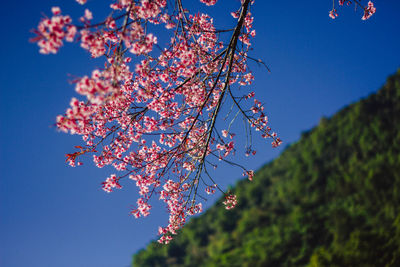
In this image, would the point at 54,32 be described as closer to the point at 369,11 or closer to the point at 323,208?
the point at 369,11

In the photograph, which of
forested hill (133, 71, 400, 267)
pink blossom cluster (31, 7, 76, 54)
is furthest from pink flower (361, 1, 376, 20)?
forested hill (133, 71, 400, 267)

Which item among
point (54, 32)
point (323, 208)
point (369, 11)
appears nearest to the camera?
point (54, 32)

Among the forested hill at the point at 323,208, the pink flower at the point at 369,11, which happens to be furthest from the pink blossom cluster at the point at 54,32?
the forested hill at the point at 323,208

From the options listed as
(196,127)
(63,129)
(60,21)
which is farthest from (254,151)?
(60,21)

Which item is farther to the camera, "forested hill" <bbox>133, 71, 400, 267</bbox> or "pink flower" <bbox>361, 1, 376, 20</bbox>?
"forested hill" <bbox>133, 71, 400, 267</bbox>

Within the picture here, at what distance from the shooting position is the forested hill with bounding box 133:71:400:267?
2561 cm

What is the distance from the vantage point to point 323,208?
155 ft

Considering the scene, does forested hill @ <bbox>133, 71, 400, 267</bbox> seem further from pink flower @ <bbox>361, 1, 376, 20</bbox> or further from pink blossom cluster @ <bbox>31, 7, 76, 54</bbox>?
pink blossom cluster @ <bbox>31, 7, 76, 54</bbox>

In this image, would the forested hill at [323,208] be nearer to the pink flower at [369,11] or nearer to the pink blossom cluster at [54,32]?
the pink flower at [369,11]

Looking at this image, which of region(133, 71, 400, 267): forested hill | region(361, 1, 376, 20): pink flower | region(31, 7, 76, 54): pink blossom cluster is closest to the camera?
region(31, 7, 76, 54): pink blossom cluster

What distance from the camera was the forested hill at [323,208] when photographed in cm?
2561

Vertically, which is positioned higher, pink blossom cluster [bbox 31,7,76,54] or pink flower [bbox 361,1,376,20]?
pink blossom cluster [bbox 31,7,76,54]

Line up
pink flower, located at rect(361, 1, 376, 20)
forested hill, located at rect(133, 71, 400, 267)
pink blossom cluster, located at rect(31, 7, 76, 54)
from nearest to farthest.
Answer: pink blossom cluster, located at rect(31, 7, 76, 54) < pink flower, located at rect(361, 1, 376, 20) < forested hill, located at rect(133, 71, 400, 267)

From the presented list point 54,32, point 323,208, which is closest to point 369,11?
point 54,32
